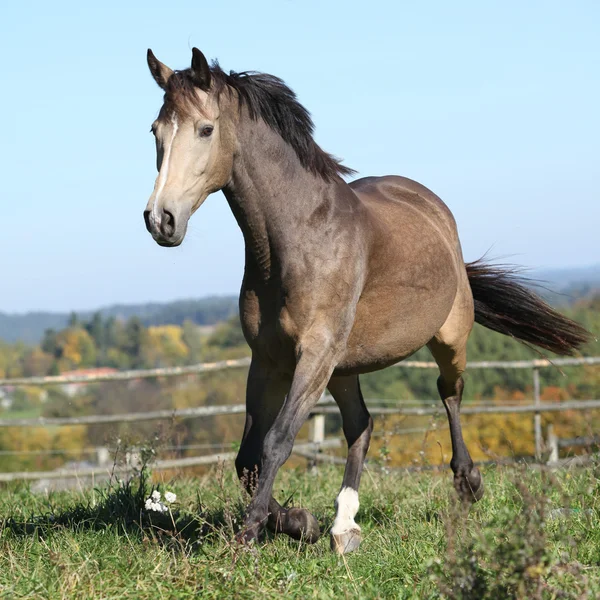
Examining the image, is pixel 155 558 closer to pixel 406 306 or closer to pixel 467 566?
pixel 467 566

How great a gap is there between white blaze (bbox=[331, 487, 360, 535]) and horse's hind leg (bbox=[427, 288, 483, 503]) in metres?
0.88

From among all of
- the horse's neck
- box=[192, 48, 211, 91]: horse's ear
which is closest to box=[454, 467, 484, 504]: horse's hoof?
the horse's neck

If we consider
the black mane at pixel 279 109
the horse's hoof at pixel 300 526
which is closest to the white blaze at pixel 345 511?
the horse's hoof at pixel 300 526

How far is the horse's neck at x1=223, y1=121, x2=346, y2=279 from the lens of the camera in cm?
423

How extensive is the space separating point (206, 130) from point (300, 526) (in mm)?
1984

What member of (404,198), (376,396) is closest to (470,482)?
(404,198)

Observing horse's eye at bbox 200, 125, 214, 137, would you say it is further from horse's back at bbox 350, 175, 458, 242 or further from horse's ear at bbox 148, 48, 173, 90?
horse's back at bbox 350, 175, 458, 242

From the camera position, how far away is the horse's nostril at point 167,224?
362 centimetres

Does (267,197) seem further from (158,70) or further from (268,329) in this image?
(158,70)

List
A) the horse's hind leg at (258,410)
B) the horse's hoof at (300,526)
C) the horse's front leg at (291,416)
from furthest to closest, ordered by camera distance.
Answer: the horse's hind leg at (258,410), the horse's hoof at (300,526), the horse's front leg at (291,416)

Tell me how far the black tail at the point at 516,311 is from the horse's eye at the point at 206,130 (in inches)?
120

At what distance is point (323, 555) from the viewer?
4.10m

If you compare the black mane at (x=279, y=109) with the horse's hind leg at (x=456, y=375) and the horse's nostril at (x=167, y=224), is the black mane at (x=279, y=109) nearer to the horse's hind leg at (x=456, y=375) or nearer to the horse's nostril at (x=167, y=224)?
the horse's nostril at (x=167, y=224)

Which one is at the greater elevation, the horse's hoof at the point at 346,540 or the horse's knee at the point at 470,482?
the horse's knee at the point at 470,482
